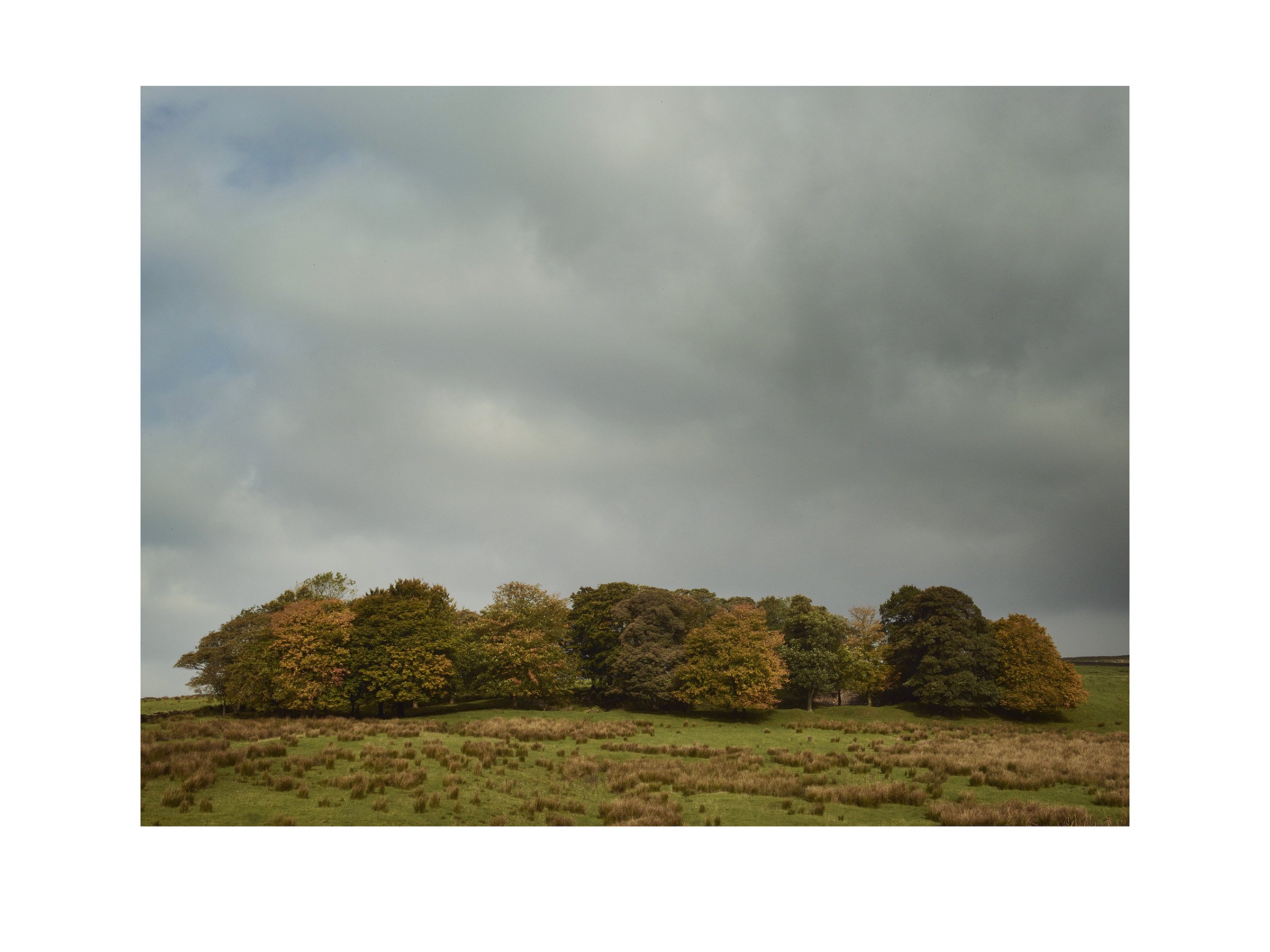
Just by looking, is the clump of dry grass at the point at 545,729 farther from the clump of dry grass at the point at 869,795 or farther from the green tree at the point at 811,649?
the green tree at the point at 811,649

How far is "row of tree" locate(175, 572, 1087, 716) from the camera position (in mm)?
32188

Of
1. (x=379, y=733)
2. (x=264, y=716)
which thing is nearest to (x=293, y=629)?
(x=264, y=716)

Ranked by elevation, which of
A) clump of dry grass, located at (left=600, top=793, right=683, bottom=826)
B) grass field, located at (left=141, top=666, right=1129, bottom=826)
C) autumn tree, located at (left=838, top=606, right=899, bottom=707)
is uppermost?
clump of dry grass, located at (left=600, top=793, right=683, bottom=826)

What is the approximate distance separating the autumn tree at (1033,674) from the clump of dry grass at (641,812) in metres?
29.1

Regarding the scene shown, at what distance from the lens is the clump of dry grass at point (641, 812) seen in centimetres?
1307

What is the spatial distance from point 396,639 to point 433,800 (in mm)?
21676

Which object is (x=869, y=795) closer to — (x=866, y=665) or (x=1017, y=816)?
(x=1017, y=816)

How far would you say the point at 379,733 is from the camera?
2386 centimetres

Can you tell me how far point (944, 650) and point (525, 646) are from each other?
86.9 ft

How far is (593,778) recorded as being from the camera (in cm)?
1681

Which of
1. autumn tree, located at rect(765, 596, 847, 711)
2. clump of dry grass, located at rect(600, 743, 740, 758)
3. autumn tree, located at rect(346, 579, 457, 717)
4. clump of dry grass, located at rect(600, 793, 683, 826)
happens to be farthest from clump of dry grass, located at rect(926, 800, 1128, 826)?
autumn tree, located at rect(346, 579, 457, 717)

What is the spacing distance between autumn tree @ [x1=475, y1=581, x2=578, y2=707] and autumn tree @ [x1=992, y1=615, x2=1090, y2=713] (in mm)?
Result: 27173

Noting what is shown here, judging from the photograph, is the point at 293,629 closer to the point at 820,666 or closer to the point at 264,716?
the point at 264,716

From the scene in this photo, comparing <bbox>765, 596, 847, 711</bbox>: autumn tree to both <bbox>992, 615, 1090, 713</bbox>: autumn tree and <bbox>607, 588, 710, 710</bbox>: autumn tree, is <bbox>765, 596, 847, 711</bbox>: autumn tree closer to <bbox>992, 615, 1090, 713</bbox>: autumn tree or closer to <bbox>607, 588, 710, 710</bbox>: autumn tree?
<bbox>607, 588, 710, 710</bbox>: autumn tree
